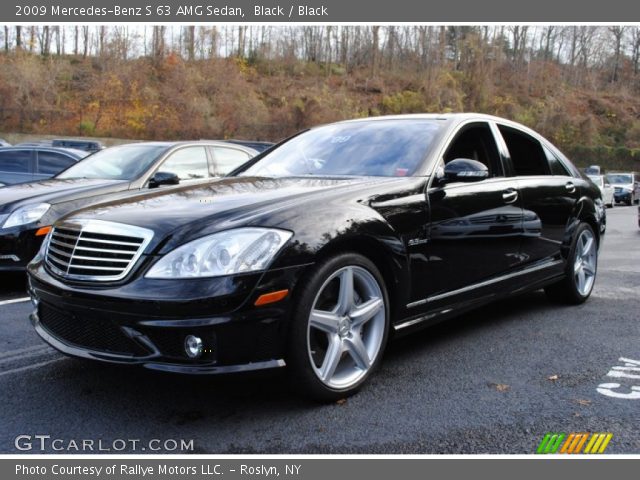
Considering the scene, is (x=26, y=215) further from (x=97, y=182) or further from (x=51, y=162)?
(x=51, y=162)

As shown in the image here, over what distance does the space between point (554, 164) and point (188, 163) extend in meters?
4.04

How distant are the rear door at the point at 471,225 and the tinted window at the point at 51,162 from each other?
8.19 metres

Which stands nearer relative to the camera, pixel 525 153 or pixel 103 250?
pixel 103 250

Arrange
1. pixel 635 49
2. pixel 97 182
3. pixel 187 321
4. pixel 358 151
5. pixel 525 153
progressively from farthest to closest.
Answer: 1. pixel 635 49
2. pixel 97 182
3. pixel 525 153
4. pixel 358 151
5. pixel 187 321

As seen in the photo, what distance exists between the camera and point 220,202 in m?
3.24

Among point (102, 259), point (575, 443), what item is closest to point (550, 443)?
point (575, 443)

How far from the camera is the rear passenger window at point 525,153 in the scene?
15.8 feet

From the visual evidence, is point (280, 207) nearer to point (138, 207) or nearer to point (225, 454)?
point (138, 207)

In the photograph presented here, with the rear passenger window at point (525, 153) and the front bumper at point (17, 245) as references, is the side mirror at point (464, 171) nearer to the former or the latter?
the rear passenger window at point (525, 153)

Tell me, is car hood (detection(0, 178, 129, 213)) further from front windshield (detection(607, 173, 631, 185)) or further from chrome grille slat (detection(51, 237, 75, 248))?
front windshield (detection(607, 173, 631, 185))

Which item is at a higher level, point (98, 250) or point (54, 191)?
point (98, 250)

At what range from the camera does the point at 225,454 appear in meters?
2.68

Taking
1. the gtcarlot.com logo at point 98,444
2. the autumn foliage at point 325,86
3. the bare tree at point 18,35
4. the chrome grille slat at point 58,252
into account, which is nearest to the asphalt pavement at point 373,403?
the gtcarlot.com logo at point 98,444

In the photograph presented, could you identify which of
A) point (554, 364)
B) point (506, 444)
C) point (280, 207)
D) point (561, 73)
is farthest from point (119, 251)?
point (561, 73)
